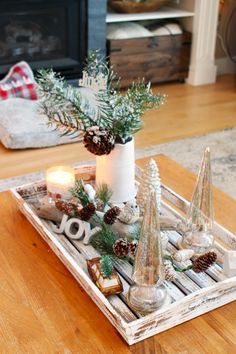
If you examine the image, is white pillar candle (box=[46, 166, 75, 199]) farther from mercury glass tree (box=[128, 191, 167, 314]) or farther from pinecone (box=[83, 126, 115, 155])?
mercury glass tree (box=[128, 191, 167, 314])

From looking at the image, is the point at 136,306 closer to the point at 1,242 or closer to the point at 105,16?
the point at 1,242

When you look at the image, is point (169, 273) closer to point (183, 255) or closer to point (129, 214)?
point (183, 255)

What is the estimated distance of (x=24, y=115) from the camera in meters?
2.92

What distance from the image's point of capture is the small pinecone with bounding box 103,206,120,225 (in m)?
1.30

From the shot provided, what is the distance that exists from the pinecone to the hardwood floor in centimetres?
129

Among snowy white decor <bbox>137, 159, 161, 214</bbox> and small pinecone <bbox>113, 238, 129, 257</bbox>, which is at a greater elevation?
snowy white decor <bbox>137, 159, 161, 214</bbox>

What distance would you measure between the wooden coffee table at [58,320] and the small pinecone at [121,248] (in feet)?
0.39

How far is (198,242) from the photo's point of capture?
1.28 metres

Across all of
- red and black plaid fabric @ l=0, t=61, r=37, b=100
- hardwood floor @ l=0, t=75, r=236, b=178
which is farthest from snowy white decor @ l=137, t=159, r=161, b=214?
red and black plaid fabric @ l=0, t=61, r=37, b=100

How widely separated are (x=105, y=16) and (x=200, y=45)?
0.85 metres

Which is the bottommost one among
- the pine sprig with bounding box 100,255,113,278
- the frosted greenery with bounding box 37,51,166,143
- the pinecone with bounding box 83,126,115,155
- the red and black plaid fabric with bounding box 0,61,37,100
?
the red and black plaid fabric with bounding box 0,61,37,100

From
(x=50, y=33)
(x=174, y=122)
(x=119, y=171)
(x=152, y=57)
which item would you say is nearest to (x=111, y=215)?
(x=119, y=171)

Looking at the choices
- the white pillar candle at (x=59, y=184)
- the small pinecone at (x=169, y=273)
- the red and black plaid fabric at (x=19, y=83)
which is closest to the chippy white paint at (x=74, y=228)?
the white pillar candle at (x=59, y=184)

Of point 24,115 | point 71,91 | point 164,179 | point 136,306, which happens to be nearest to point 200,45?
point 24,115
